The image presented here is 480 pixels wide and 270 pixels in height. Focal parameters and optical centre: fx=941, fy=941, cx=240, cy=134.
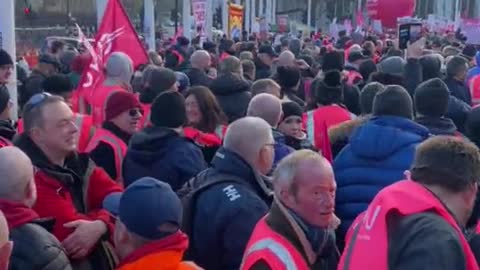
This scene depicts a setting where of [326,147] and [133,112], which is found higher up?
[133,112]

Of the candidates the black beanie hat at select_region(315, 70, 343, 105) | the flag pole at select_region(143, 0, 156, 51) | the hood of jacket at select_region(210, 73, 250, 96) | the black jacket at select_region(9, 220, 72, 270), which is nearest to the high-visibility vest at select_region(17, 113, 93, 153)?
the hood of jacket at select_region(210, 73, 250, 96)

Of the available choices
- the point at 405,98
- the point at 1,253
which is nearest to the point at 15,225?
the point at 1,253

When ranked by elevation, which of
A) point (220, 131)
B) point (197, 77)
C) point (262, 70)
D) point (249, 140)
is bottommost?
point (262, 70)

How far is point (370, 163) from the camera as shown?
528 cm

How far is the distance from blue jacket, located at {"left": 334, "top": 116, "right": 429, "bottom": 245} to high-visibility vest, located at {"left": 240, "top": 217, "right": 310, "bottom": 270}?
5.09 ft

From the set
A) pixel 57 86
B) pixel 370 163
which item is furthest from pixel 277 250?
Answer: pixel 57 86

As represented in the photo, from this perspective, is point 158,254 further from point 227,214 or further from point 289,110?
point 289,110

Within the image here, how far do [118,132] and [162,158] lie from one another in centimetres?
66

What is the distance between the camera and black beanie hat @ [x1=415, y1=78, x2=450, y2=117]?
250 inches

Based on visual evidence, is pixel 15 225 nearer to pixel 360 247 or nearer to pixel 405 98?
pixel 360 247

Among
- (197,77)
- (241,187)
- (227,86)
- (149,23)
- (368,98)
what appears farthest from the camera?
(149,23)

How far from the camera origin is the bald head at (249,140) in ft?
15.2

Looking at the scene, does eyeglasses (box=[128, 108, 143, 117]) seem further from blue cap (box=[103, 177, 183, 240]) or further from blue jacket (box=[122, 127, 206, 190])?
blue cap (box=[103, 177, 183, 240])

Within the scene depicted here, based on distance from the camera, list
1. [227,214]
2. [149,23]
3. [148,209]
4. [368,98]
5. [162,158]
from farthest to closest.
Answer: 1. [149,23]
2. [368,98]
3. [162,158]
4. [227,214]
5. [148,209]
